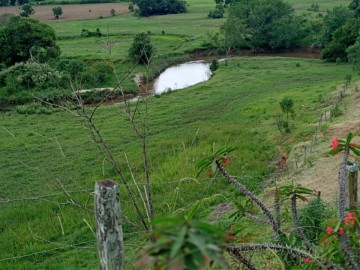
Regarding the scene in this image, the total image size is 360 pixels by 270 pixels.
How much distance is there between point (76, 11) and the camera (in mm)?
66312

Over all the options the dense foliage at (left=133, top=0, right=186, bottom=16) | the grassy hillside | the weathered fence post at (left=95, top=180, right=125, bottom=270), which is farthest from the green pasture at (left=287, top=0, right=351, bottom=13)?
the weathered fence post at (left=95, top=180, right=125, bottom=270)

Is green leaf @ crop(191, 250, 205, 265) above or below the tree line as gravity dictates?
above

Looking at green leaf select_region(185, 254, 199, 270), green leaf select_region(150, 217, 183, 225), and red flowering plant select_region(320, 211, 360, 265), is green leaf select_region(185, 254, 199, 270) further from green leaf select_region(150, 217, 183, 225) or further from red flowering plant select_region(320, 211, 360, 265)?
red flowering plant select_region(320, 211, 360, 265)

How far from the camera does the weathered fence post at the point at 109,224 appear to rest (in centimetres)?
247

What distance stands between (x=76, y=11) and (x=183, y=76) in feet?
124

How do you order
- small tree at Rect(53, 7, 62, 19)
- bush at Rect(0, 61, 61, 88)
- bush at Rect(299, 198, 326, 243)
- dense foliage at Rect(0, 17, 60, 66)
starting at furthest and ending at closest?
small tree at Rect(53, 7, 62, 19) → dense foliage at Rect(0, 17, 60, 66) → bush at Rect(0, 61, 61, 88) → bush at Rect(299, 198, 326, 243)

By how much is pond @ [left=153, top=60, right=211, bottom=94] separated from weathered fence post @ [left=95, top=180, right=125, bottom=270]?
2679 cm

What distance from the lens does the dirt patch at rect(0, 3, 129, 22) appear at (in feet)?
201

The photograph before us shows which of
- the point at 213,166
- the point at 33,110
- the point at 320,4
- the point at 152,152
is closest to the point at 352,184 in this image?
the point at 213,166

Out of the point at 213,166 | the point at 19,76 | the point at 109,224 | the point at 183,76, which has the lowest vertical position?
the point at 183,76

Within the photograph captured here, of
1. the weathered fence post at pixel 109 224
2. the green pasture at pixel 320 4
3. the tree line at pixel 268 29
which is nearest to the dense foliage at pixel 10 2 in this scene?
the green pasture at pixel 320 4

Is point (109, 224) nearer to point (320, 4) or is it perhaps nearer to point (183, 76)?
point (183, 76)

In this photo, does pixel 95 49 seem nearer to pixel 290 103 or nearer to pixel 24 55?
pixel 24 55

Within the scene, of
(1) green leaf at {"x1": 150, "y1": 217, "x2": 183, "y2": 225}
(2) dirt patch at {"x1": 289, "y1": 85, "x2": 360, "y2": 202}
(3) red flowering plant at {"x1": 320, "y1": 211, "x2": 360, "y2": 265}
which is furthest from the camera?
(2) dirt patch at {"x1": 289, "y1": 85, "x2": 360, "y2": 202}
